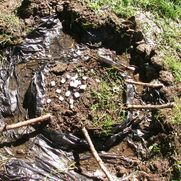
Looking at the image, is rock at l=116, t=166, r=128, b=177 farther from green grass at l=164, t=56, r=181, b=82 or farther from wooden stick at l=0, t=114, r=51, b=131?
green grass at l=164, t=56, r=181, b=82

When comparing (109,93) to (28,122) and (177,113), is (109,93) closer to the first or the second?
(177,113)

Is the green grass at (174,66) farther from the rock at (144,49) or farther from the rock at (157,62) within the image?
the rock at (144,49)

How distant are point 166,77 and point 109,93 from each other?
1.97ft

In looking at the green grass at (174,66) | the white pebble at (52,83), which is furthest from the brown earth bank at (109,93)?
the green grass at (174,66)

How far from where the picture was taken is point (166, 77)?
3758 mm

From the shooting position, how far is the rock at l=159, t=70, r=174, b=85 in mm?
3746

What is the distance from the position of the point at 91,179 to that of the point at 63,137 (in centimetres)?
45

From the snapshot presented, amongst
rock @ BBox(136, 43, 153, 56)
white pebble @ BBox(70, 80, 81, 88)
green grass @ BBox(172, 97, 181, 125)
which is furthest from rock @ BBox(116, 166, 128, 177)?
rock @ BBox(136, 43, 153, 56)

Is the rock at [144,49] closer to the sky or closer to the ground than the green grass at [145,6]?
closer to the ground

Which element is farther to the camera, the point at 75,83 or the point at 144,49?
the point at 144,49

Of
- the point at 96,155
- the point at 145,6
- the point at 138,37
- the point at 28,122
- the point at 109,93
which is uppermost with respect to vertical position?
the point at 145,6

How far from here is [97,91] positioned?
367 centimetres

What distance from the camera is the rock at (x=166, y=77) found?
3.75 m

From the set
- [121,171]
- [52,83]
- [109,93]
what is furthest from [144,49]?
[121,171]
